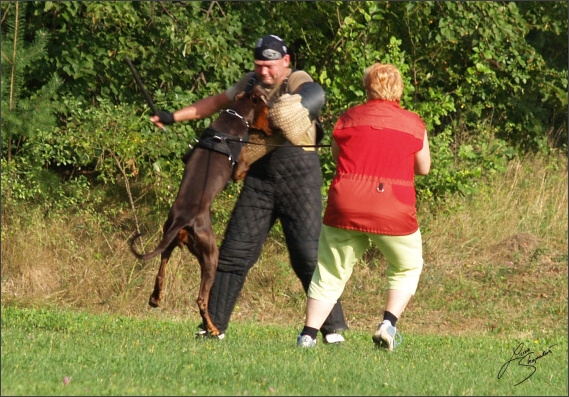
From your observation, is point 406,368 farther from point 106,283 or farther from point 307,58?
point 307,58

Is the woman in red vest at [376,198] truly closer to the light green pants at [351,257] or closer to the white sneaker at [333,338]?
the light green pants at [351,257]

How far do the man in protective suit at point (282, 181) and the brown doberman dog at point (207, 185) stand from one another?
0.34ft

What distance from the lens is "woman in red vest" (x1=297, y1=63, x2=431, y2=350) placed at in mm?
6129

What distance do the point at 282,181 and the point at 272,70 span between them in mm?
742

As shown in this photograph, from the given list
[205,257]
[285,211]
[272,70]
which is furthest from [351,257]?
[272,70]

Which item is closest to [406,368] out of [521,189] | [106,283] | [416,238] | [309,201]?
[416,238]

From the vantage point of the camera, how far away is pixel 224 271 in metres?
7.26

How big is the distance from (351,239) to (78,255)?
536cm

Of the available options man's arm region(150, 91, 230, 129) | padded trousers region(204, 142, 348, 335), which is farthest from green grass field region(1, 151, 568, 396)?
man's arm region(150, 91, 230, 129)

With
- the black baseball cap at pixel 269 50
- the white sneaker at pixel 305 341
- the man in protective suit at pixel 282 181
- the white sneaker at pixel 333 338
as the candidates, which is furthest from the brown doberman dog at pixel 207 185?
the white sneaker at pixel 305 341

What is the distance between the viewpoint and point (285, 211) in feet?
23.0

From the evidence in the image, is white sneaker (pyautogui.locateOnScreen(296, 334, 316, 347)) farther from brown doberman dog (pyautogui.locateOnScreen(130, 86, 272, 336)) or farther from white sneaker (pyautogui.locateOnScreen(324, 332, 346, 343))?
brown doberman dog (pyautogui.locateOnScreen(130, 86, 272, 336))
